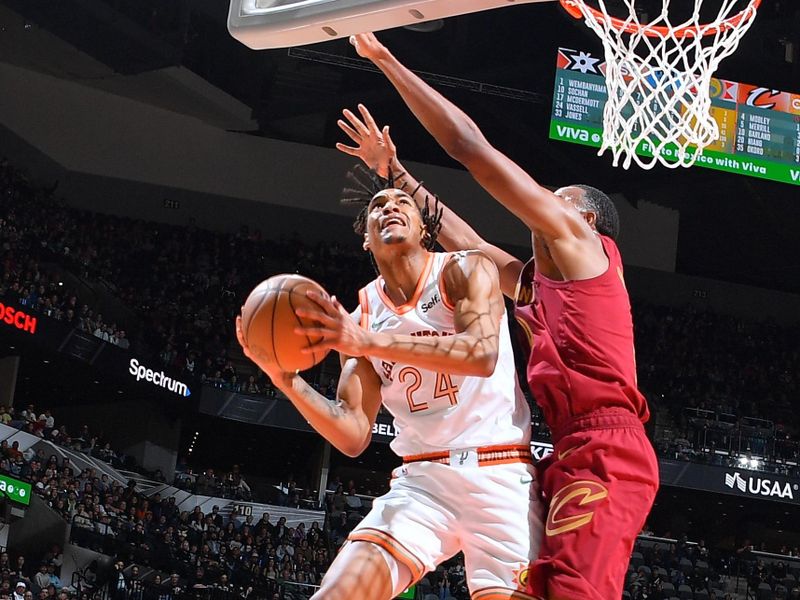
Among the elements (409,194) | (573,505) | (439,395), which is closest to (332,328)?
(439,395)

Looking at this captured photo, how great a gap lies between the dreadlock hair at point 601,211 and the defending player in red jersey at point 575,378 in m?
0.08

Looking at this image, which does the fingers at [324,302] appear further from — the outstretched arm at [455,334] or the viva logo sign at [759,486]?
the viva logo sign at [759,486]

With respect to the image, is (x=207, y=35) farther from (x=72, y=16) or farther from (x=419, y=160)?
(x=419, y=160)

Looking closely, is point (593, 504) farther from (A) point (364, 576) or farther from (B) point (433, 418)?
(A) point (364, 576)

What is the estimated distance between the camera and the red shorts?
11.5ft

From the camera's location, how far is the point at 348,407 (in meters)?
3.97

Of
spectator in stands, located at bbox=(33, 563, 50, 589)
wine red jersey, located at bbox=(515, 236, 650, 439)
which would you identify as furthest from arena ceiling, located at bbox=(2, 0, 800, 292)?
wine red jersey, located at bbox=(515, 236, 650, 439)

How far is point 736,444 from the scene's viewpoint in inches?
853

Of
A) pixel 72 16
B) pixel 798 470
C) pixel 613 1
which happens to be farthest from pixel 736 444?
pixel 72 16

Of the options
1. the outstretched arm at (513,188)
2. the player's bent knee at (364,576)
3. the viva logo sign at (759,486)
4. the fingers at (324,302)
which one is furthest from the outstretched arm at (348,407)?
the viva logo sign at (759,486)

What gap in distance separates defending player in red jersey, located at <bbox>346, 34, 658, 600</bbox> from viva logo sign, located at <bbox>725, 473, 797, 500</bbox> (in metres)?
18.1

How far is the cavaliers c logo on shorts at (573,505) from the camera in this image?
11.7ft

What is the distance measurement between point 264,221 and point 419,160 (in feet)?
12.7

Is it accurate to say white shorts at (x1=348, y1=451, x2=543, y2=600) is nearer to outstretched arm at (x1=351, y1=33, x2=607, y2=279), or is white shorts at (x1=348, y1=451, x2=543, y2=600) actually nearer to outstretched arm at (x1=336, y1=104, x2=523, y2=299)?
outstretched arm at (x1=351, y1=33, x2=607, y2=279)
